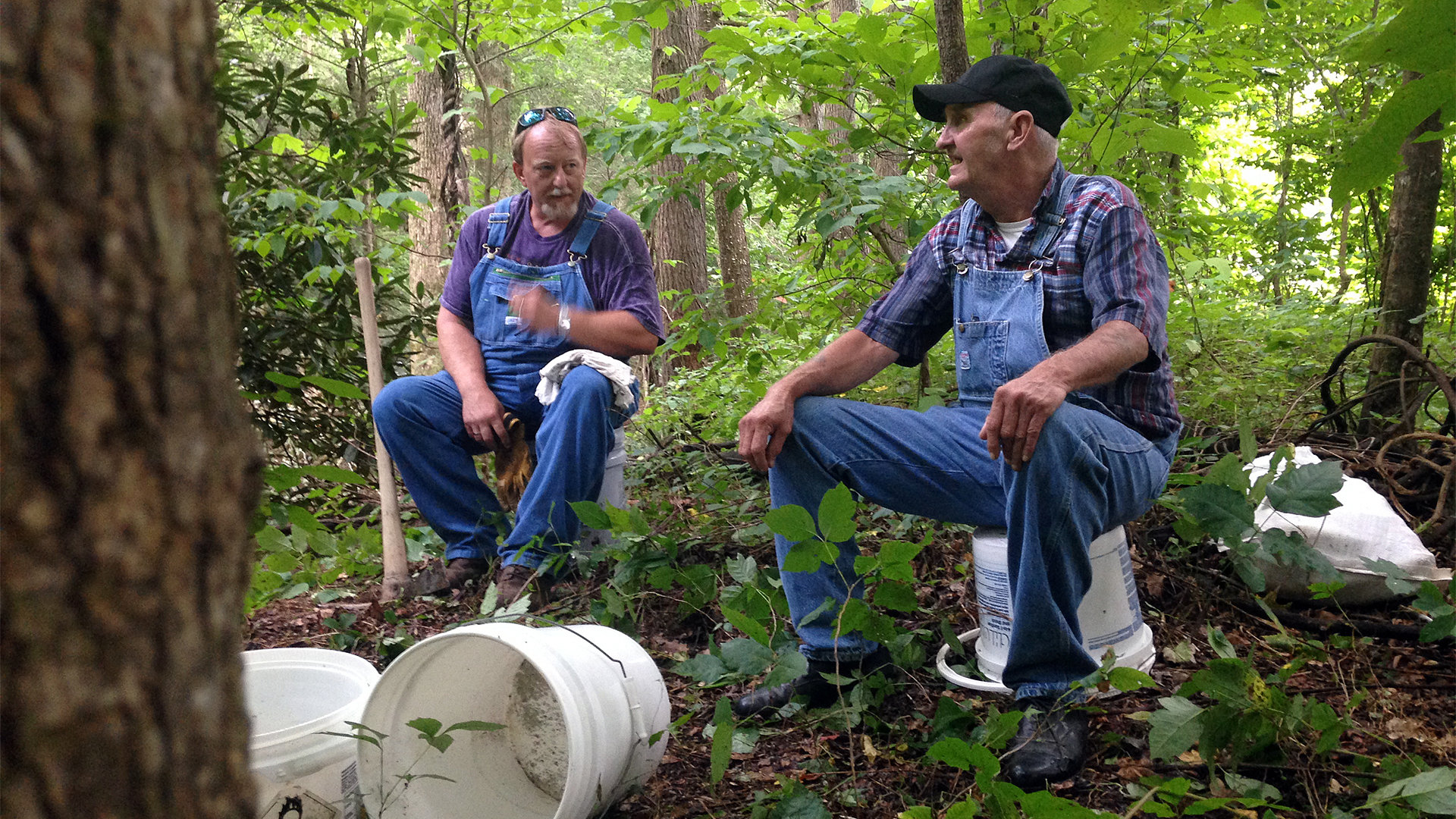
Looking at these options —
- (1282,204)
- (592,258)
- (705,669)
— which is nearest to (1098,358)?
(705,669)

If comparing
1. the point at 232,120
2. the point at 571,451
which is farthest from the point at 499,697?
the point at 232,120

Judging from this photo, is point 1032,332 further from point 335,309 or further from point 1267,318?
point 1267,318

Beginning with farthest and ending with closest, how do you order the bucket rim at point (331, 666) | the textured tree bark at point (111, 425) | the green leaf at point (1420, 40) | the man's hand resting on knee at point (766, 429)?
the man's hand resting on knee at point (766, 429)
the bucket rim at point (331, 666)
the green leaf at point (1420, 40)
the textured tree bark at point (111, 425)

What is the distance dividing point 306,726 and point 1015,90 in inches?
88.9

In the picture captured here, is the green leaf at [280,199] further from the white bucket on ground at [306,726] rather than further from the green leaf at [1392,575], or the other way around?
the green leaf at [1392,575]

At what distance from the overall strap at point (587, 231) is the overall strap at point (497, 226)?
290 millimetres

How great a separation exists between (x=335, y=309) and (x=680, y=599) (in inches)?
84.7

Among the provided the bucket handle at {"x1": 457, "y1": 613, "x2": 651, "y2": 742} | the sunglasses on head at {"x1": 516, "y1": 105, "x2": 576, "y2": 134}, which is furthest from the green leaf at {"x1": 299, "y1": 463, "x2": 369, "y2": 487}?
the sunglasses on head at {"x1": 516, "y1": 105, "x2": 576, "y2": 134}

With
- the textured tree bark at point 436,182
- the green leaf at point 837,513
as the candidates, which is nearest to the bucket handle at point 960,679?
the green leaf at point 837,513

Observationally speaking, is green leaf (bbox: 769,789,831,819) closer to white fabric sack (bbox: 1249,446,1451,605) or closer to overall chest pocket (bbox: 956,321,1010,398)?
overall chest pocket (bbox: 956,321,1010,398)

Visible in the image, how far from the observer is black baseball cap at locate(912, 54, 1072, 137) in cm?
258

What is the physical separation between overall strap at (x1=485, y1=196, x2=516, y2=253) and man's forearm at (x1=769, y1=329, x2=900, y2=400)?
165 cm

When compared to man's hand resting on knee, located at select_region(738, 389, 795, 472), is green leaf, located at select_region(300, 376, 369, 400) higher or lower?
higher

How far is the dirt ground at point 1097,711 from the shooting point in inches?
79.4
